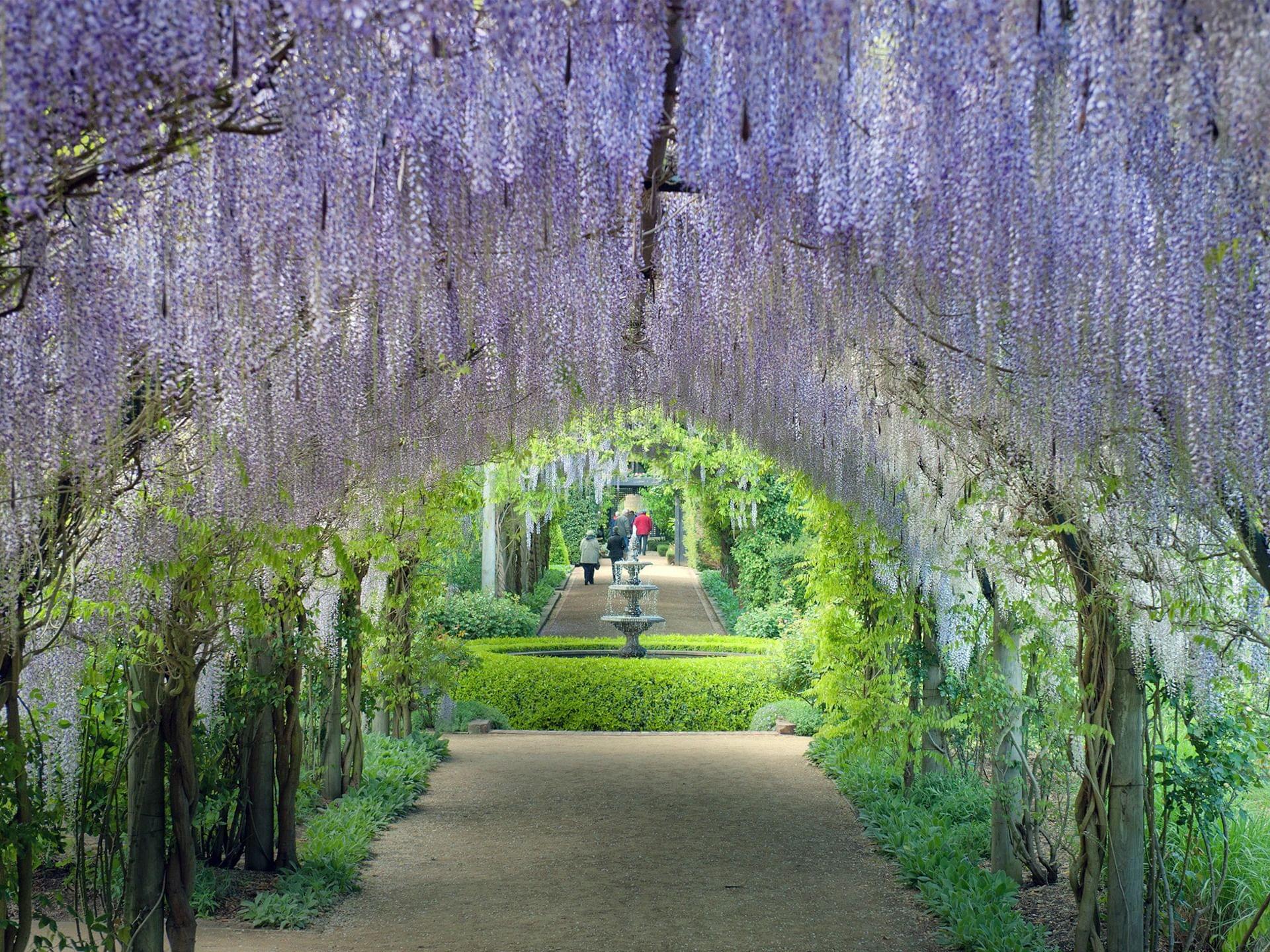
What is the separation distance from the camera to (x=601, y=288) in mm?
3383

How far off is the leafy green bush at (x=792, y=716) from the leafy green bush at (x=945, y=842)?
4.99 feet

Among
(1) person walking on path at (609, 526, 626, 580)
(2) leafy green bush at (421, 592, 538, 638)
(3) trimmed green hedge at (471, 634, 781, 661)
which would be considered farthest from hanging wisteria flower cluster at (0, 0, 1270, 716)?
(1) person walking on path at (609, 526, 626, 580)

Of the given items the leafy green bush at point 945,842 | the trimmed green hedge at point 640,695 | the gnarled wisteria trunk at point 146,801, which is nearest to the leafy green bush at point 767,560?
the trimmed green hedge at point 640,695

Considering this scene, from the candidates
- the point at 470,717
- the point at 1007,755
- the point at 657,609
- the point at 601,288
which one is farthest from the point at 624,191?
the point at 657,609

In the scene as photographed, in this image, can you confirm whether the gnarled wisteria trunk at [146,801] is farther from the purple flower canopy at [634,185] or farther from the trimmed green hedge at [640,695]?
the trimmed green hedge at [640,695]

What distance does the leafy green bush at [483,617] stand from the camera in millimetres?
14656

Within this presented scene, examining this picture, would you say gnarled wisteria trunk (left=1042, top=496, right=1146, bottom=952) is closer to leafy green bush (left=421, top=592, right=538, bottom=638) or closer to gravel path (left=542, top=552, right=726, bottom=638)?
leafy green bush (left=421, top=592, right=538, bottom=638)

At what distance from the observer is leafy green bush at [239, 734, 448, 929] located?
473cm

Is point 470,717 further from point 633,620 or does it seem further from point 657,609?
point 657,609

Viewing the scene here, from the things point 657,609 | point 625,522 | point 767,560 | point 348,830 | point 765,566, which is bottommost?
point 657,609

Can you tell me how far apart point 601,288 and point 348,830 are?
3943 mm

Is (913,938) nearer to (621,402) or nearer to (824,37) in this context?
(621,402)

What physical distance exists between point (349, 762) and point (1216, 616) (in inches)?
210

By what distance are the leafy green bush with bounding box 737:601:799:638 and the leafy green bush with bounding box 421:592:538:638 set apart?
10.6 feet
